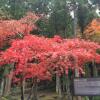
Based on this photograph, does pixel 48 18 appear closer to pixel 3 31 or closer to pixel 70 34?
pixel 70 34

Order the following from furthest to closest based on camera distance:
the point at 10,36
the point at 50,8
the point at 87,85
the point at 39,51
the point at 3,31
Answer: the point at 50,8
the point at 10,36
the point at 3,31
the point at 39,51
the point at 87,85

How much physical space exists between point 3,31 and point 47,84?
2057 cm

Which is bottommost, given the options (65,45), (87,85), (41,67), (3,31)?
(87,85)

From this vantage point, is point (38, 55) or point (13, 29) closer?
point (38, 55)

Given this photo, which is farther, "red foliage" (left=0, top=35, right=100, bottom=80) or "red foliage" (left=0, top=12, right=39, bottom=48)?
"red foliage" (left=0, top=12, right=39, bottom=48)

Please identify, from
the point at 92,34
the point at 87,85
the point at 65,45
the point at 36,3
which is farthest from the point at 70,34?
the point at 87,85

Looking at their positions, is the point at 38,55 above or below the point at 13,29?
below

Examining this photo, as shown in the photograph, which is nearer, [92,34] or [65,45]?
[65,45]

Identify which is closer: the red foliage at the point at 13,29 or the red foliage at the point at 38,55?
the red foliage at the point at 38,55

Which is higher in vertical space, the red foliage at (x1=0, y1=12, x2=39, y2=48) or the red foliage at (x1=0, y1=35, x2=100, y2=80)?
the red foliage at (x1=0, y1=12, x2=39, y2=48)

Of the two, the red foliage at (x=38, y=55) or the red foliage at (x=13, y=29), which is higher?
the red foliage at (x=13, y=29)

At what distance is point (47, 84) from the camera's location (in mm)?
38281

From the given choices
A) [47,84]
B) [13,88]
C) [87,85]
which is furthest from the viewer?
[47,84]

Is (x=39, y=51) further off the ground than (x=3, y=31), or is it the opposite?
(x=3, y=31)
